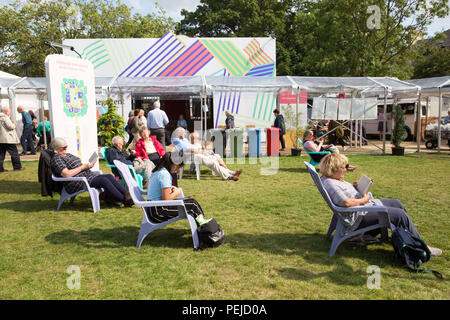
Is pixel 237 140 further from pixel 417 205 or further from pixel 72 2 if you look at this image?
pixel 72 2

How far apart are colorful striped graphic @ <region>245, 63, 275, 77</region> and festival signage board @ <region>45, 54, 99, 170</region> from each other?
36.6ft

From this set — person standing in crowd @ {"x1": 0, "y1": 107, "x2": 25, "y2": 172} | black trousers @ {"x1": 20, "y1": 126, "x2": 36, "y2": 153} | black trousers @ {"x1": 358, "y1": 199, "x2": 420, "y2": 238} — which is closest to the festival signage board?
person standing in crowd @ {"x1": 0, "y1": 107, "x2": 25, "y2": 172}

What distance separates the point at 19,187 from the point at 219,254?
5.71m

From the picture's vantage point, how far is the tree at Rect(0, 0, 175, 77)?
26.0 m

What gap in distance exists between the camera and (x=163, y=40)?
56.7ft

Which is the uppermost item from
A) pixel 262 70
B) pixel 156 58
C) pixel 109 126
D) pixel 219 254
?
pixel 156 58

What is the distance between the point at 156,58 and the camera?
17.2 metres

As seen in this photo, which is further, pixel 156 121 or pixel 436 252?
pixel 156 121

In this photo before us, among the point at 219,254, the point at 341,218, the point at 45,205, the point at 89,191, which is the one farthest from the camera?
the point at 45,205

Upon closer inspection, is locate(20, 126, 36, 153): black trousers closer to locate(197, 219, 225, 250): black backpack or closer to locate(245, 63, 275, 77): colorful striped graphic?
locate(245, 63, 275, 77): colorful striped graphic

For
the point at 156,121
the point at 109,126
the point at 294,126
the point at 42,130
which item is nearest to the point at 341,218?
the point at 156,121

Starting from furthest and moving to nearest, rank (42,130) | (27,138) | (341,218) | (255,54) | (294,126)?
(255,54)
(42,130)
(27,138)
(294,126)
(341,218)

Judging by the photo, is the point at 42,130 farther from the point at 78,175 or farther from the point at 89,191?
the point at 89,191

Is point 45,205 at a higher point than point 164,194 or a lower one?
lower
